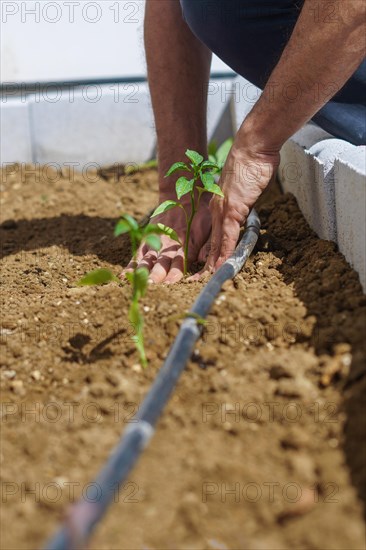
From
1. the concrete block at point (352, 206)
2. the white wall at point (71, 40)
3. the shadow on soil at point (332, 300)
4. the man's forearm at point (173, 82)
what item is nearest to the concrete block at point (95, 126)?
the white wall at point (71, 40)

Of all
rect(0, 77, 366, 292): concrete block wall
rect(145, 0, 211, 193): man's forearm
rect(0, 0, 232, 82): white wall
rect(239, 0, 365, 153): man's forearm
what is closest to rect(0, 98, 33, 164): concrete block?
rect(0, 77, 366, 292): concrete block wall

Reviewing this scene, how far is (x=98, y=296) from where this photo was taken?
1.85 meters

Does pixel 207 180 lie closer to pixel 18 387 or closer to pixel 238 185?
pixel 238 185

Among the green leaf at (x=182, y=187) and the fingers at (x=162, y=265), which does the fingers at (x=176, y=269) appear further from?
the green leaf at (x=182, y=187)

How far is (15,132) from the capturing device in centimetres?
365

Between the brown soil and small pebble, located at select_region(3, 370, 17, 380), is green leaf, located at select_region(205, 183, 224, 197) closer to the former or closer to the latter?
the brown soil

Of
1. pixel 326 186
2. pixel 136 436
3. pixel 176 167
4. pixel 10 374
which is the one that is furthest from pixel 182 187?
pixel 136 436

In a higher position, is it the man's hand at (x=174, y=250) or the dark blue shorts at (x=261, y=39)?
the dark blue shorts at (x=261, y=39)

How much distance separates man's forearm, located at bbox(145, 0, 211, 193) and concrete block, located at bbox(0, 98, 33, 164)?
1331 mm

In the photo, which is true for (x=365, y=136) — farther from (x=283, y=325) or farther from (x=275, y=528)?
(x=275, y=528)

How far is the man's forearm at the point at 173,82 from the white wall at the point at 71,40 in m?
1.31

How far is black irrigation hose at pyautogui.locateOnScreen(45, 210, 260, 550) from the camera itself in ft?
3.43

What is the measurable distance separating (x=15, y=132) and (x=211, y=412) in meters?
2.67

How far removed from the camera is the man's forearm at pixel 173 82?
2.48 m
